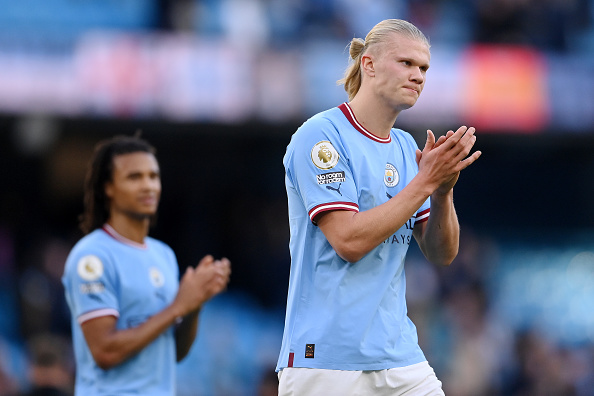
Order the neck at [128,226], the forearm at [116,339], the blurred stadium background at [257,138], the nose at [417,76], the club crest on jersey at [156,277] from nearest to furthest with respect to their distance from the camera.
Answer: the nose at [417,76] < the forearm at [116,339] < the club crest on jersey at [156,277] < the neck at [128,226] < the blurred stadium background at [257,138]

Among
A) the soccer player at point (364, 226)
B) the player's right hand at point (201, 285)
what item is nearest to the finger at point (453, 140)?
the soccer player at point (364, 226)

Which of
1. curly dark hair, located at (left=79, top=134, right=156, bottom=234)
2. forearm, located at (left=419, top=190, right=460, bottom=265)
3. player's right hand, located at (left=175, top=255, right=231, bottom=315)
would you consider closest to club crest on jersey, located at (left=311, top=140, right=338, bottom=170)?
forearm, located at (left=419, top=190, right=460, bottom=265)

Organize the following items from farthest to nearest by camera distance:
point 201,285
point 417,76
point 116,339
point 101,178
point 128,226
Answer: point 101,178, point 128,226, point 201,285, point 116,339, point 417,76

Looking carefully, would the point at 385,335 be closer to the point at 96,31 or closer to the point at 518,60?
the point at 96,31

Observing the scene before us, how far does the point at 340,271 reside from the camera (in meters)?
3.65

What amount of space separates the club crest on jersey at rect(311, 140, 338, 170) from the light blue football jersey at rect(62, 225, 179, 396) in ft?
5.41

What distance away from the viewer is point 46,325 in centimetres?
1070

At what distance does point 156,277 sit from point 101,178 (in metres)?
0.72

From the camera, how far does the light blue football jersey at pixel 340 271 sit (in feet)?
11.8

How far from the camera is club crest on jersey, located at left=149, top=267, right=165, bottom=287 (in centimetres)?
499

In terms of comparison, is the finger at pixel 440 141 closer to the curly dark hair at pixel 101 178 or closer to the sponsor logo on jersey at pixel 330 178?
the sponsor logo on jersey at pixel 330 178

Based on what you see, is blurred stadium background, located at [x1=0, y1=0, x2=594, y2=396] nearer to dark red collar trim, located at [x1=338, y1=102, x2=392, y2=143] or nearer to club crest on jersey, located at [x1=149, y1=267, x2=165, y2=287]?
club crest on jersey, located at [x1=149, y1=267, x2=165, y2=287]

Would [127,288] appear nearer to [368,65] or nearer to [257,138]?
[368,65]

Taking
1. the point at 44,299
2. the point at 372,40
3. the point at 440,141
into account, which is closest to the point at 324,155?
the point at 440,141
